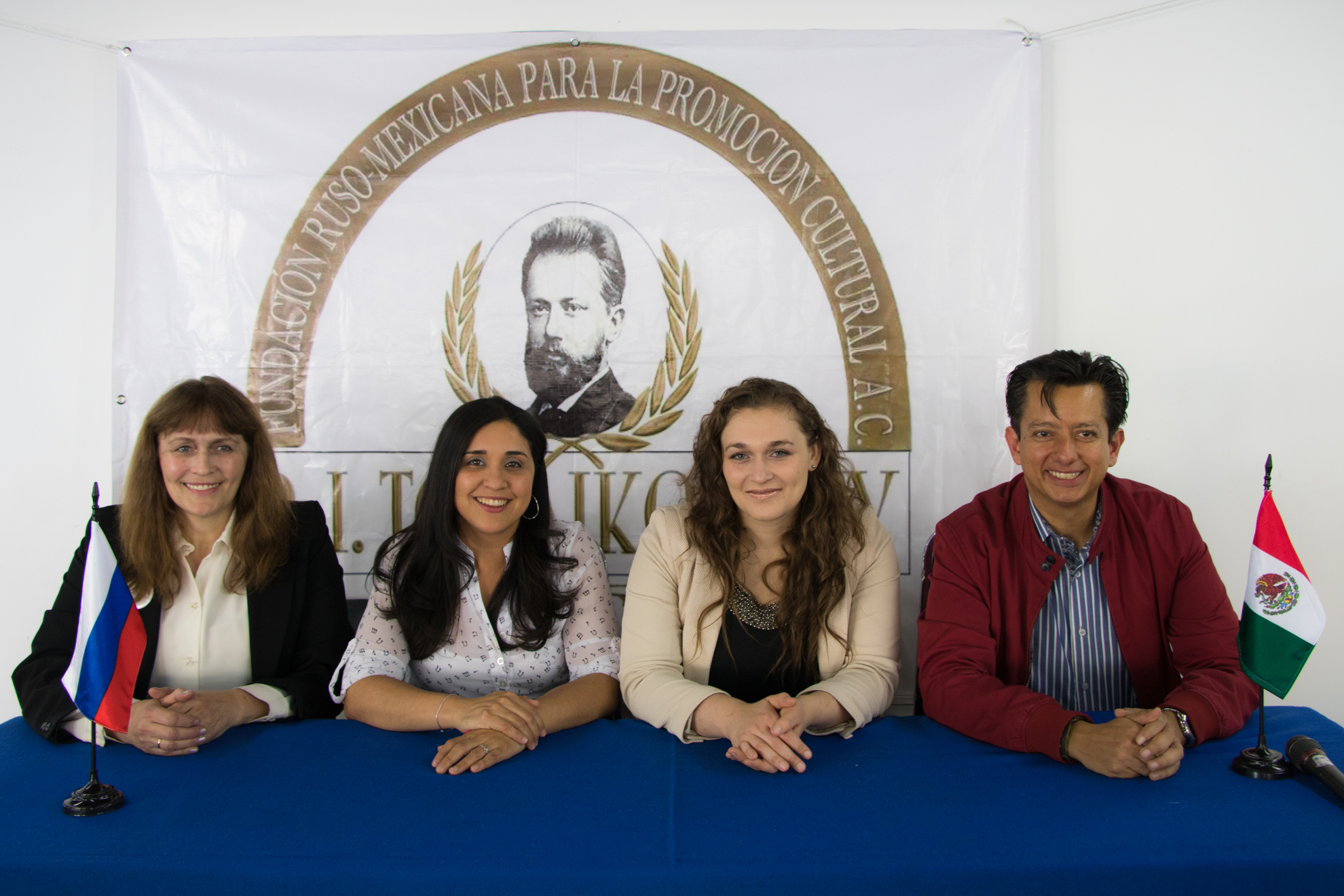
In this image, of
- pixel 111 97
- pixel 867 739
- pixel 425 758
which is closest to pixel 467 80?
pixel 111 97

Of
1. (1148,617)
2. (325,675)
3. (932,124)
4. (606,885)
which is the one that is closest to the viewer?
(606,885)

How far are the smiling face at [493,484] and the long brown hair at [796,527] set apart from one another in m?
0.40

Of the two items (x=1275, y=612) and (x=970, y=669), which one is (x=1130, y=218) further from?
(x=970, y=669)

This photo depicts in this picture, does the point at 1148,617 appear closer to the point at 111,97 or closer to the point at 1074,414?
the point at 1074,414

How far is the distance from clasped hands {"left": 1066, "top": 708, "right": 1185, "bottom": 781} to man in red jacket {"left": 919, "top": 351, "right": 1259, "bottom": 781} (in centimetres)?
29

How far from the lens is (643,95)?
2.25 metres

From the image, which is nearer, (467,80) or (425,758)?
(425,758)

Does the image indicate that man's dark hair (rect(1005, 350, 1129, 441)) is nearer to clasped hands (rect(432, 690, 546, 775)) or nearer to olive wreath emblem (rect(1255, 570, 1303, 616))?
olive wreath emblem (rect(1255, 570, 1303, 616))

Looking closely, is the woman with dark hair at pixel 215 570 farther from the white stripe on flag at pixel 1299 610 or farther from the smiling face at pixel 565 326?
the white stripe on flag at pixel 1299 610

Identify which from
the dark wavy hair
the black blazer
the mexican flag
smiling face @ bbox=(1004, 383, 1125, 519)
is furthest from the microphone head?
the black blazer

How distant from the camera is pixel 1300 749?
1.37 meters

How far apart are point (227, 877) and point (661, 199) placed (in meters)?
1.80

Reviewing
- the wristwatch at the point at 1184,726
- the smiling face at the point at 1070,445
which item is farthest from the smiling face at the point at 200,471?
the wristwatch at the point at 1184,726

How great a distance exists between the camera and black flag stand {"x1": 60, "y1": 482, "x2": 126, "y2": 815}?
4.15ft
